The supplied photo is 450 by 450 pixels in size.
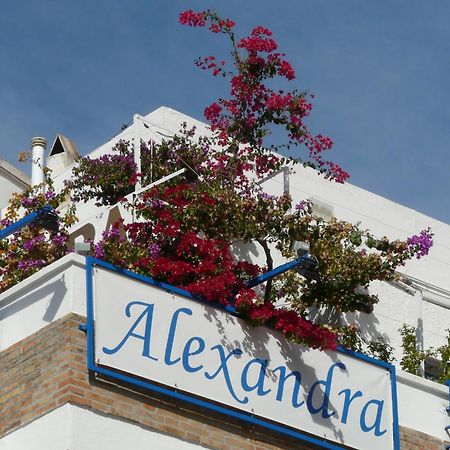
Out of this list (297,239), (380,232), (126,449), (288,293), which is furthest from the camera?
(380,232)

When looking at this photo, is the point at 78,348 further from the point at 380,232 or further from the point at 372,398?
the point at 380,232

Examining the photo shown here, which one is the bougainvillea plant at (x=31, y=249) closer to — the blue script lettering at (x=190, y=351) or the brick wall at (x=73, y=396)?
the brick wall at (x=73, y=396)

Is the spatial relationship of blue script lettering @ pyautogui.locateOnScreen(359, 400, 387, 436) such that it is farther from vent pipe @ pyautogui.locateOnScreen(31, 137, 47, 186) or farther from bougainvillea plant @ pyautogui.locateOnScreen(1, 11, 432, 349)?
vent pipe @ pyautogui.locateOnScreen(31, 137, 47, 186)

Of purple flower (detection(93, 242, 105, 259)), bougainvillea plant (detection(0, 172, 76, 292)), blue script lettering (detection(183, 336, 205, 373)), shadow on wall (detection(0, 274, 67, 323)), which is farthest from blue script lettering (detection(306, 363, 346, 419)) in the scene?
bougainvillea plant (detection(0, 172, 76, 292))

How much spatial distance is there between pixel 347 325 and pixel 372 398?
2.29 meters

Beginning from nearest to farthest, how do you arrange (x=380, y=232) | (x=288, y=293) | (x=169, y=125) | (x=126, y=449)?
(x=126, y=449)
(x=288, y=293)
(x=169, y=125)
(x=380, y=232)

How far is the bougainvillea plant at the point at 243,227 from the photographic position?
733 inches

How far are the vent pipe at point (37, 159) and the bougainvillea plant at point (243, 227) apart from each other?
139cm

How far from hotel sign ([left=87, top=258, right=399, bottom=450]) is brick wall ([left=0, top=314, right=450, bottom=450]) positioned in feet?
0.54

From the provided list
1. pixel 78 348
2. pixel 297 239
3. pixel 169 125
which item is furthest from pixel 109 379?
pixel 169 125

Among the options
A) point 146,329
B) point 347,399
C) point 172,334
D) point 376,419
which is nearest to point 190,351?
point 172,334

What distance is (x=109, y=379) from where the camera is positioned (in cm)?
1709

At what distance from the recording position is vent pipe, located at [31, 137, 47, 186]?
24266mm

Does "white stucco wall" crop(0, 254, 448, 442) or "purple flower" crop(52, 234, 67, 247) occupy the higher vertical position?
"purple flower" crop(52, 234, 67, 247)
